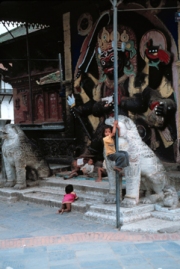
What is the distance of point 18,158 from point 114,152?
3558mm

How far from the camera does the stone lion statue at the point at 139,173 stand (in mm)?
6777

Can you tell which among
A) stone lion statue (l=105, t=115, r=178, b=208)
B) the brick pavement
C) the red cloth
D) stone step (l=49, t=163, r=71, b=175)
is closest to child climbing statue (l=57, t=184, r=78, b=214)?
the red cloth

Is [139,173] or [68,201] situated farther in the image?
[68,201]

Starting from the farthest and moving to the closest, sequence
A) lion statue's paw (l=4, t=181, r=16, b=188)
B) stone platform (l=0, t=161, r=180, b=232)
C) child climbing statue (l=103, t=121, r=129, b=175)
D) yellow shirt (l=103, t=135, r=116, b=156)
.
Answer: lion statue's paw (l=4, t=181, r=16, b=188) → yellow shirt (l=103, t=135, r=116, b=156) → stone platform (l=0, t=161, r=180, b=232) → child climbing statue (l=103, t=121, r=129, b=175)

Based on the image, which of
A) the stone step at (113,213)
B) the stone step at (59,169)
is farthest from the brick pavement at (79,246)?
the stone step at (59,169)

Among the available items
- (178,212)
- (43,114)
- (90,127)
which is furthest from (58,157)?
(178,212)

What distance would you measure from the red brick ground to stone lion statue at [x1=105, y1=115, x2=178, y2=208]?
1.02 meters

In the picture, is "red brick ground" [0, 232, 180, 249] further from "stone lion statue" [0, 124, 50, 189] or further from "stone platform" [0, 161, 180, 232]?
"stone lion statue" [0, 124, 50, 189]

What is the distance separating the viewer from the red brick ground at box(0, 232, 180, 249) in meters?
5.63

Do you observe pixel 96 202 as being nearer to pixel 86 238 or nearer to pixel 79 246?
pixel 86 238

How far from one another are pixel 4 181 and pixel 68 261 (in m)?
5.42

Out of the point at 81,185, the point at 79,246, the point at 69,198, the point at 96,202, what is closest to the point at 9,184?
the point at 81,185

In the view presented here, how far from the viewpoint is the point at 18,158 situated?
9.41 meters

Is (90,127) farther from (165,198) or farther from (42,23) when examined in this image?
(165,198)
